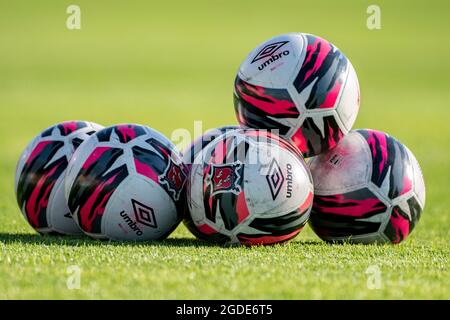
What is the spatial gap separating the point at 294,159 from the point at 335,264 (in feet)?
4.47

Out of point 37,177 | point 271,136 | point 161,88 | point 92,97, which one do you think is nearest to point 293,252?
point 271,136

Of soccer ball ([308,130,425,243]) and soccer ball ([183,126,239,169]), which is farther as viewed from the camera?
soccer ball ([183,126,239,169])

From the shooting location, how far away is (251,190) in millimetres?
8031

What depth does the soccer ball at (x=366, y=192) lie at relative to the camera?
28.8 feet

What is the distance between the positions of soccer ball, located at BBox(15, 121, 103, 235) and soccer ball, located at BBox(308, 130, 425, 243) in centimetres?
284

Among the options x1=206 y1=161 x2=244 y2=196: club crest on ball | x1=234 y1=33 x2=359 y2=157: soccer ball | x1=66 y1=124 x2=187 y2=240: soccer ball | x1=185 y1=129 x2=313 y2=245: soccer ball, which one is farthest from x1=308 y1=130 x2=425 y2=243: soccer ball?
x1=66 y1=124 x2=187 y2=240: soccer ball

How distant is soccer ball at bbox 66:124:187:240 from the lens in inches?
336

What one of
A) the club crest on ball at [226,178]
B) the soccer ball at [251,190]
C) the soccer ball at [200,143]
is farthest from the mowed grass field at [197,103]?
the soccer ball at [200,143]

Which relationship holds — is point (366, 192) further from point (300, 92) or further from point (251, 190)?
point (251, 190)

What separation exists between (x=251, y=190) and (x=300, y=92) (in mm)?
1239

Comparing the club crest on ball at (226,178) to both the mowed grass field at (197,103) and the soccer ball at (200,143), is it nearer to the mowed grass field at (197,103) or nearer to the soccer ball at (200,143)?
the mowed grass field at (197,103)

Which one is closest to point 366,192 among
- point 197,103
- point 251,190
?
point 251,190

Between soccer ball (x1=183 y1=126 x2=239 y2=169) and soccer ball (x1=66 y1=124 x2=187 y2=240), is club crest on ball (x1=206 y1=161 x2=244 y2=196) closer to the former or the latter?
soccer ball (x1=66 y1=124 x2=187 y2=240)

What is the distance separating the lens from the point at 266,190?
26.3ft
